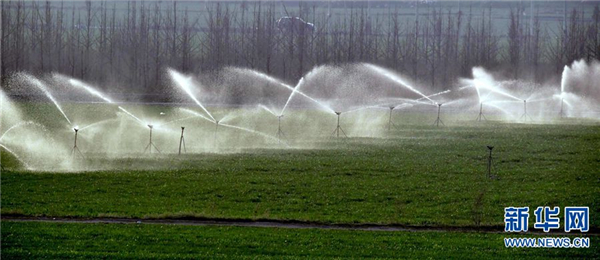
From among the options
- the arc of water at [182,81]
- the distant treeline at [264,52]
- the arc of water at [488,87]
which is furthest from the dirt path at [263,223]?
the arc of water at [182,81]

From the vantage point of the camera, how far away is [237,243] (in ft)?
56.0

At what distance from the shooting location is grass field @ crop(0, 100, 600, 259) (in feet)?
55.1

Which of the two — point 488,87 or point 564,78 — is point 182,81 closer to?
point 488,87

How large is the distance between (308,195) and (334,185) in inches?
69.2

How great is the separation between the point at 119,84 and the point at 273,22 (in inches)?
571

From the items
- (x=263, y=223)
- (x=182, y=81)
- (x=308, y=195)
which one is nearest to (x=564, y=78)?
(x=182, y=81)

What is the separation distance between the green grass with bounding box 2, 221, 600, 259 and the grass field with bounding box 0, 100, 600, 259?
4cm

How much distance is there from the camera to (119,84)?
234ft

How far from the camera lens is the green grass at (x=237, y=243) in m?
16.1

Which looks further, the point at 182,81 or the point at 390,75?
the point at 182,81

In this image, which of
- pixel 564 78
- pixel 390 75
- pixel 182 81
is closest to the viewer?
pixel 564 78

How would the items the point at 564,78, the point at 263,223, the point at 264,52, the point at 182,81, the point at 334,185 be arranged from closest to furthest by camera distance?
1. the point at 263,223
2. the point at 334,185
3. the point at 564,78
4. the point at 264,52
5. the point at 182,81

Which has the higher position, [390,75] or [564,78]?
[390,75]

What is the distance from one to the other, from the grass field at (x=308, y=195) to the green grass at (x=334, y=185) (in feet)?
0.13
